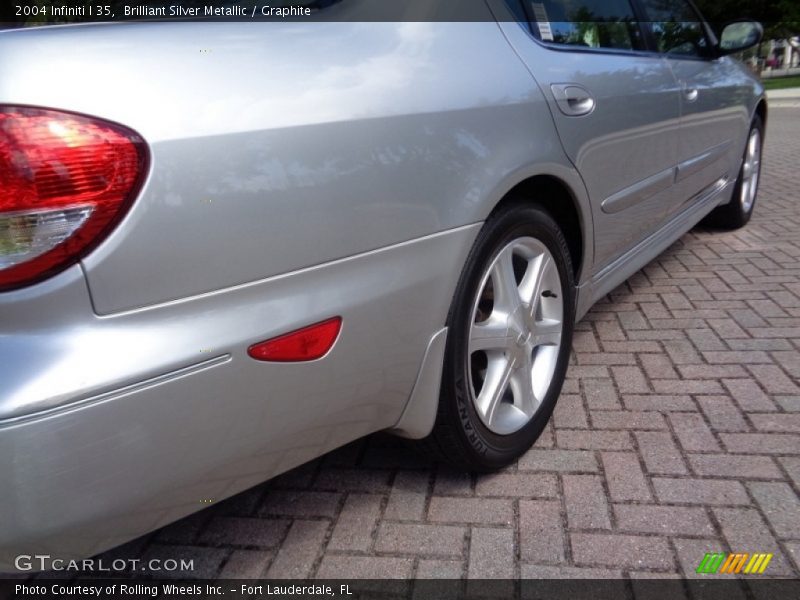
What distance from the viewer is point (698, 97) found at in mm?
3291

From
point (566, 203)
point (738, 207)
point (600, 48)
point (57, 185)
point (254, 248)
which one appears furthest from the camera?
point (738, 207)

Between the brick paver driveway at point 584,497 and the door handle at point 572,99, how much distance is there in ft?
3.36

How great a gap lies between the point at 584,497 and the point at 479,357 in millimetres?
503

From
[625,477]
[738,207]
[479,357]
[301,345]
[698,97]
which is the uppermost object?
[301,345]

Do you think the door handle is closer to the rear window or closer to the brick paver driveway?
the rear window

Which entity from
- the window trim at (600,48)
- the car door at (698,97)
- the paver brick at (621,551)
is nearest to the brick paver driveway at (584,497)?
the paver brick at (621,551)

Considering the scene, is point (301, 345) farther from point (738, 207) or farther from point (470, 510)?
point (738, 207)

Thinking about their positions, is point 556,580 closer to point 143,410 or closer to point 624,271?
point 143,410

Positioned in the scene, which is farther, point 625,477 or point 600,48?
point 600,48

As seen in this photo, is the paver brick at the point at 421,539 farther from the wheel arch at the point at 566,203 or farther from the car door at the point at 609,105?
the car door at the point at 609,105

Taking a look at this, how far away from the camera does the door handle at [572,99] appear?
2061 mm

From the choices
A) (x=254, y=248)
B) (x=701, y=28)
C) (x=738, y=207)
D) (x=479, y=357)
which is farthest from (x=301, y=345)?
(x=738, y=207)

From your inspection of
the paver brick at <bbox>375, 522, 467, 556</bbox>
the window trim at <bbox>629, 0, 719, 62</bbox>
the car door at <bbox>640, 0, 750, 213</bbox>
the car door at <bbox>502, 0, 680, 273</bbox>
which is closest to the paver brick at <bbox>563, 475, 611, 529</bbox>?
the paver brick at <bbox>375, 522, 467, 556</bbox>

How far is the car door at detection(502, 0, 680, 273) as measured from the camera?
2115 mm
